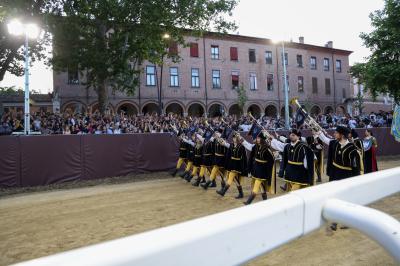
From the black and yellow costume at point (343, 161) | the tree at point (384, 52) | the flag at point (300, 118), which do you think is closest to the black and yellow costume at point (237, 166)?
the flag at point (300, 118)

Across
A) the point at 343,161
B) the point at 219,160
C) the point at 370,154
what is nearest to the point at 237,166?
the point at 219,160

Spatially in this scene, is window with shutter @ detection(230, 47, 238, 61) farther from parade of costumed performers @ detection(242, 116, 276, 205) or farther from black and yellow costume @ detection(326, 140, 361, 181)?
black and yellow costume @ detection(326, 140, 361, 181)

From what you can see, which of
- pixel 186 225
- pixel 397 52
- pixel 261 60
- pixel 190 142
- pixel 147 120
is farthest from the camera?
pixel 261 60

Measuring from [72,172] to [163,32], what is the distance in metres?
12.7

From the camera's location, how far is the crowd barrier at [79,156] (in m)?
13.3

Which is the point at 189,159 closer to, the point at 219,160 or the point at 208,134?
the point at 208,134

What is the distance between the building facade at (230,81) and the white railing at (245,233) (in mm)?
32014

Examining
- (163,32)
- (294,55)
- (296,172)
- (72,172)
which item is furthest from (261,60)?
(296,172)

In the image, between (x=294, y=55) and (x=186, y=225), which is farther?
(x=294, y=55)

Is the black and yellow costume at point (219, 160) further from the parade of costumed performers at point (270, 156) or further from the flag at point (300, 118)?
the flag at point (300, 118)

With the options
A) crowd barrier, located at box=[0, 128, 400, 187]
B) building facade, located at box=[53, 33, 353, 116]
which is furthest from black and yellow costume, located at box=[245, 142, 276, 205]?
building facade, located at box=[53, 33, 353, 116]

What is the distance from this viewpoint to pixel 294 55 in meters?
45.1

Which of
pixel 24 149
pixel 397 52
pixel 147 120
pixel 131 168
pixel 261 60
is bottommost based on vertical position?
pixel 131 168

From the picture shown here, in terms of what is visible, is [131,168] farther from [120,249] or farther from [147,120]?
[120,249]
